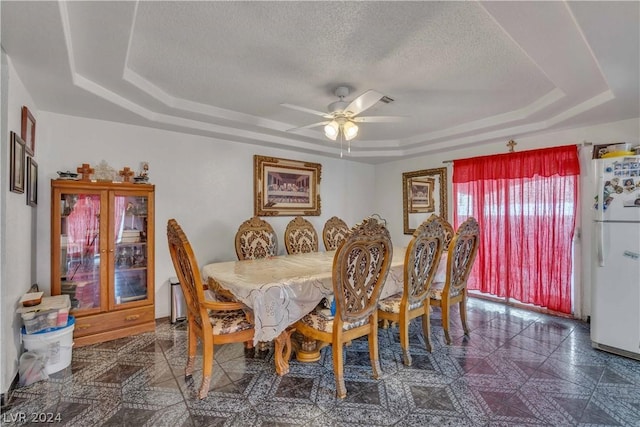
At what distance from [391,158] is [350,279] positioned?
12.2 feet

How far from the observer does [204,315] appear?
1.96 metres

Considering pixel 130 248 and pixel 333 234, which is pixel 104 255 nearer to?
pixel 130 248

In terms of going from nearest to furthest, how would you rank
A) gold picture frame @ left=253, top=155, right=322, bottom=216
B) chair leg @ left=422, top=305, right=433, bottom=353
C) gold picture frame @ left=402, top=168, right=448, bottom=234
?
chair leg @ left=422, top=305, right=433, bottom=353 → gold picture frame @ left=253, top=155, right=322, bottom=216 → gold picture frame @ left=402, top=168, right=448, bottom=234

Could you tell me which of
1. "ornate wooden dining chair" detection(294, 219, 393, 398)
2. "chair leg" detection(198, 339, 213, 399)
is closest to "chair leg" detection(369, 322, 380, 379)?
"ornate wooden dining chair" detection(294, 219, 393, 398)

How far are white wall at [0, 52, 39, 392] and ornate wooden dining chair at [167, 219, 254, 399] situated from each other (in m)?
0.98

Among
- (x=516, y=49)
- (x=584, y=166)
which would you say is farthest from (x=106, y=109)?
(x=584, y=166)

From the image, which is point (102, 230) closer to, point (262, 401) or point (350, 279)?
point (262, 401)

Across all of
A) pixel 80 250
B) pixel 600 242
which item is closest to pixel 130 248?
pixel 80 250

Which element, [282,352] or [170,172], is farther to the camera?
[170,172]

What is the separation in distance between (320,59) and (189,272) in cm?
179

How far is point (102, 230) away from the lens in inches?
113

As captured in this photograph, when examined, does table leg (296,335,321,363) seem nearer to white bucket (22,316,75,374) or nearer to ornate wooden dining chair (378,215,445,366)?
ornate wooden dining chair (378,215,445,366)

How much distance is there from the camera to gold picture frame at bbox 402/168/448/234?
15.5ft

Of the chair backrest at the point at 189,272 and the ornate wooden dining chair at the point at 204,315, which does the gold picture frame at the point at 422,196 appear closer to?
the ornate wooden dining chair at the point at 204,315
